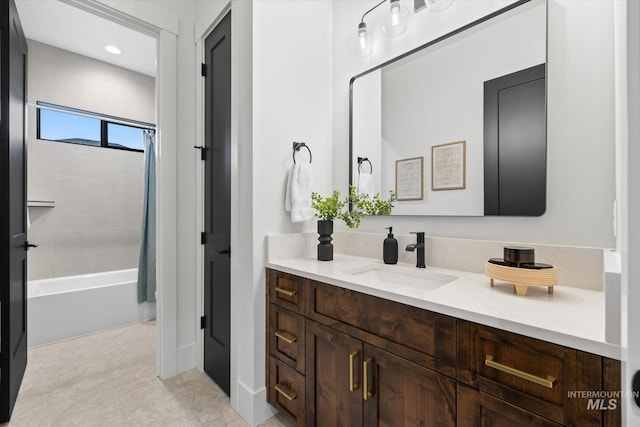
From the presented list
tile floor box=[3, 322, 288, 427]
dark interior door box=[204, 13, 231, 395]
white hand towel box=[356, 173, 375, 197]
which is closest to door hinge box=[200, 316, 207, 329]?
dark interior door box=[204, 13, 231, 395]

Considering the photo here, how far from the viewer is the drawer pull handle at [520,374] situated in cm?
67

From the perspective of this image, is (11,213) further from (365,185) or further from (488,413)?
(488,413)

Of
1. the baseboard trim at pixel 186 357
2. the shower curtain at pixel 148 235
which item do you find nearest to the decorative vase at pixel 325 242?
the baseboard trim at pixel 186 357

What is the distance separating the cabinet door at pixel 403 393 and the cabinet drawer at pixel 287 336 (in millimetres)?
383

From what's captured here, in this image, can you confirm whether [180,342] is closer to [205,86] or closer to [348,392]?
[348,392]

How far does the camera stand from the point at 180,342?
2.07 meters

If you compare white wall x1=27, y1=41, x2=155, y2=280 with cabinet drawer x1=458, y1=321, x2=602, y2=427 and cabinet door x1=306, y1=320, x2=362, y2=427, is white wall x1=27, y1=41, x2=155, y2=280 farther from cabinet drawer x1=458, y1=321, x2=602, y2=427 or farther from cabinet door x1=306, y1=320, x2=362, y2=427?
cabinet drawer x1=458, y1=321, x2=602, y2=427

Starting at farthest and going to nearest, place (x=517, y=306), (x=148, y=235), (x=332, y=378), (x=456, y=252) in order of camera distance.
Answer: (x=148, y=235)
(x=456, y=252)
(x=332, y=378)
(x=517, y=306)

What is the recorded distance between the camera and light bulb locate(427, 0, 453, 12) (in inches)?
55.1

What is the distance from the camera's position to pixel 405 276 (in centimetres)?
137

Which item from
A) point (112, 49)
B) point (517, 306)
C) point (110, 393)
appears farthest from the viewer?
point (112, 49)

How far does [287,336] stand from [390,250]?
2.18 feet

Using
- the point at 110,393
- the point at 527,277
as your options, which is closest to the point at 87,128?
the point at 110,393

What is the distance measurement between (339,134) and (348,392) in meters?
1.46
